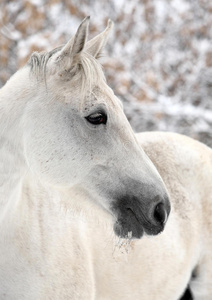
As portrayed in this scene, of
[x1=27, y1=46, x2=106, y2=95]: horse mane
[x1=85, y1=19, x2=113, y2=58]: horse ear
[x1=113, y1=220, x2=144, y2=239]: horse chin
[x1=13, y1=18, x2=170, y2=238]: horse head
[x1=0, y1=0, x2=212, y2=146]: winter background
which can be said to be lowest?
[x1=113, y1=220, x2=144, y2=239]: horse chin

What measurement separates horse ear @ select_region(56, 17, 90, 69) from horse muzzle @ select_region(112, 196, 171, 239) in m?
0.67

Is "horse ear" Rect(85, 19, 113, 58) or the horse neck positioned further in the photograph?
"horse ear" Rect(85, 19, 113, 58)

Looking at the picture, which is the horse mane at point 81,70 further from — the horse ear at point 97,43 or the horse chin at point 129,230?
the horse chin at point 129,230

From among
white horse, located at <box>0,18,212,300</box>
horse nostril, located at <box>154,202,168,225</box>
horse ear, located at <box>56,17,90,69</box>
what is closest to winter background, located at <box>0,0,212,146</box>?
white horse, located at <box>0,18,212,300</box>

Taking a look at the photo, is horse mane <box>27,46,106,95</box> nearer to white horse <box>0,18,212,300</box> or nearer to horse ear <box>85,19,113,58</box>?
white horse <box>0,18,212,300</box>

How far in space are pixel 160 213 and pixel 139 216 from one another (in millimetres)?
96

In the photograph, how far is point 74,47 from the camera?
2006 millimetres

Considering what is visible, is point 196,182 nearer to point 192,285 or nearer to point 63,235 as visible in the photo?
point 192,285

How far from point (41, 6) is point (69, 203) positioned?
18.6 feet

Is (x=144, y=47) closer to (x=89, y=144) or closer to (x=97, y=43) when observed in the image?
(x=97, y=43)

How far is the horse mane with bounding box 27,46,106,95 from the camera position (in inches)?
81.3

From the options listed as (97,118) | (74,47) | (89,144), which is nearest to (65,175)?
(89,144)

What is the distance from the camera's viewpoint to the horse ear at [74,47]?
1918 mm

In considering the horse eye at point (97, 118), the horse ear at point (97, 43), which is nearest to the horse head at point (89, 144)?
the horse eye at point (97, 118)
